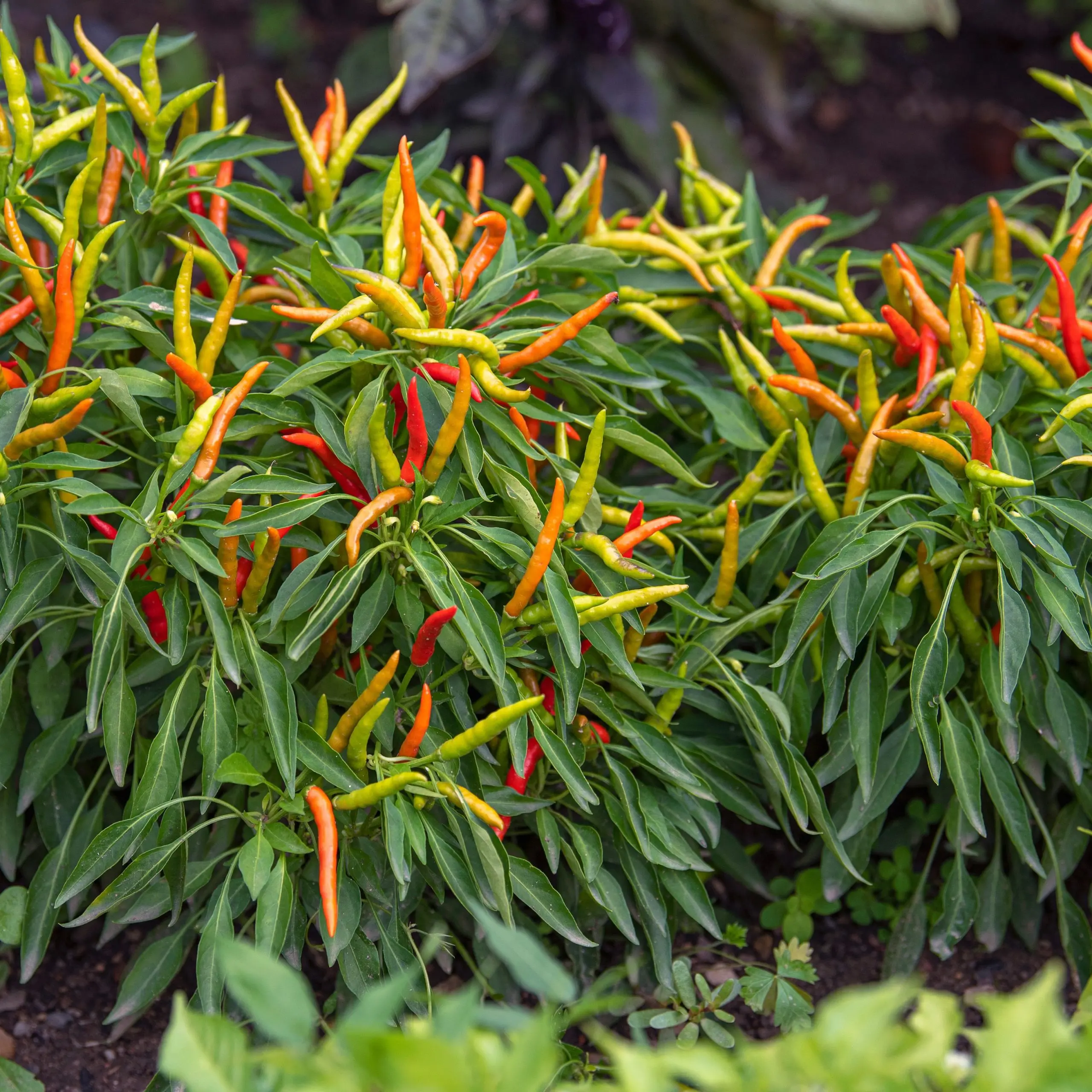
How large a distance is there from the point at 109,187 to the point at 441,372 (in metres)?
0.70

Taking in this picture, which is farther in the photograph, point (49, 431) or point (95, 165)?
point (95, 165)

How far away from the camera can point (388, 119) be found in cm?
454

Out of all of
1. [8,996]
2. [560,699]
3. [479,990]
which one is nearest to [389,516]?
[560,699]

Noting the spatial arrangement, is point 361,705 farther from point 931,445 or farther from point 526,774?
point 931,445

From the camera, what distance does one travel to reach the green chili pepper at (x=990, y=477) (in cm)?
169

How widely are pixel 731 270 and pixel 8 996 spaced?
177 cm

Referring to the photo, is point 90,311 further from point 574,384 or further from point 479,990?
point 479,990

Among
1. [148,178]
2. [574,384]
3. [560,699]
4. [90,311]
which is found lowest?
[560,699]

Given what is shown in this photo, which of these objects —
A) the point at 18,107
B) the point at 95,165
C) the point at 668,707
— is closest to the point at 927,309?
the point at 668,707

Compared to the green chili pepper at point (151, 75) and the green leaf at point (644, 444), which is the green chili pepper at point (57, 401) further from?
the green leaf at point (644, 444)

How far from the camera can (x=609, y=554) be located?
1.74 metres

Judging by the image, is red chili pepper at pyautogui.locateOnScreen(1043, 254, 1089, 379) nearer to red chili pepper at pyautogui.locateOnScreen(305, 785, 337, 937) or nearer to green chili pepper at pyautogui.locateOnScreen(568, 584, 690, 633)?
green chili pepper at pyautogui.locateOnScreen(568, 584, 690, 633)

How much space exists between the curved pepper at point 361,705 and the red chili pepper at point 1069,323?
1198mm

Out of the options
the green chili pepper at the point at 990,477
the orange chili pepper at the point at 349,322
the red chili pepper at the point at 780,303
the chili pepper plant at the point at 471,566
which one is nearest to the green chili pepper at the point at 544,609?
the chili pepper plant at the point at 471,566
